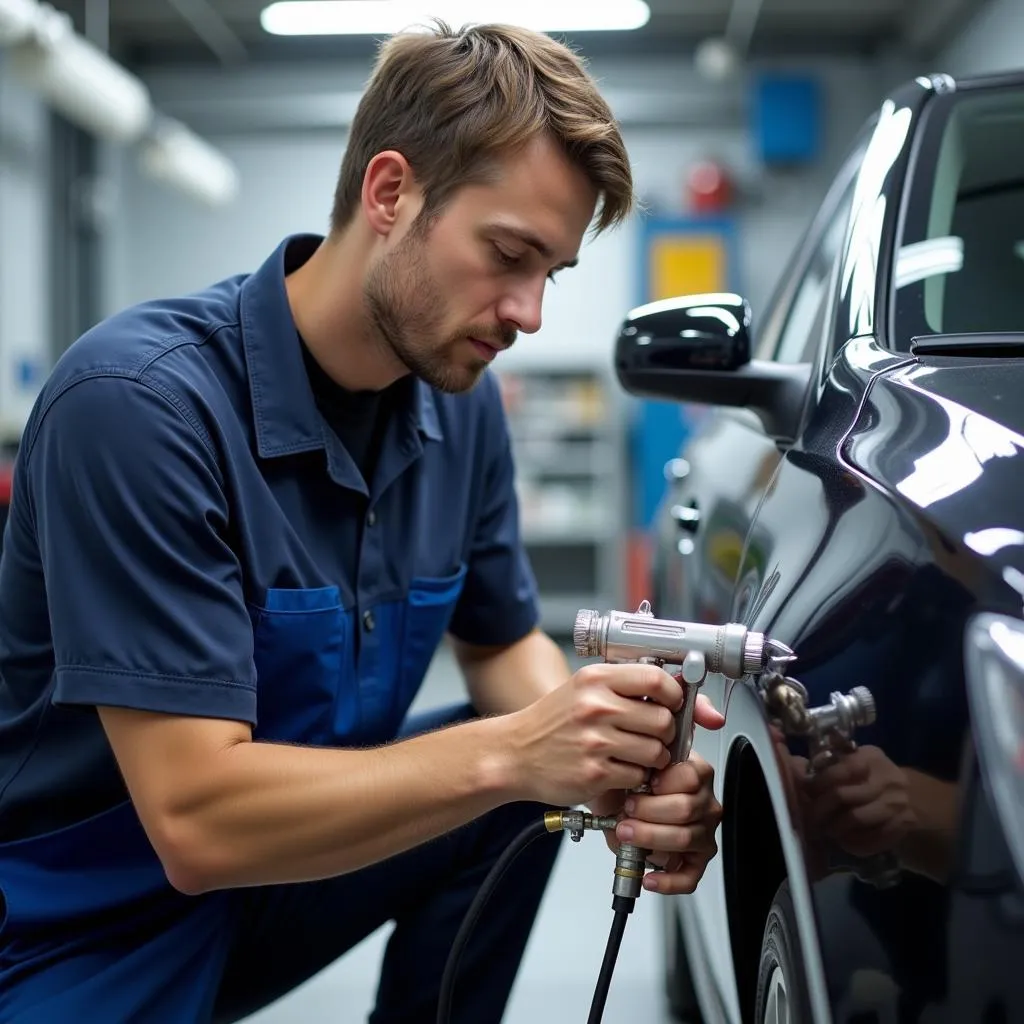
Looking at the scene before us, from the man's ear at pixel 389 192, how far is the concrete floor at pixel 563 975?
1239 mm

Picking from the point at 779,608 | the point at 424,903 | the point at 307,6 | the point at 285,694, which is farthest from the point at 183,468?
the point at 307,6

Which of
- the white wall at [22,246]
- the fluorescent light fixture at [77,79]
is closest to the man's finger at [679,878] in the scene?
the fluorescent light fixture at [77,79]

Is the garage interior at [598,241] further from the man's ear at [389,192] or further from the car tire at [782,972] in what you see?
the car tire at [782,972]

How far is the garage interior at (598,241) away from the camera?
7.00 meters

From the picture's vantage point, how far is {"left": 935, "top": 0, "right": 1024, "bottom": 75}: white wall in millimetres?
5836

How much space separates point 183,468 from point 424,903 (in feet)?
2.19

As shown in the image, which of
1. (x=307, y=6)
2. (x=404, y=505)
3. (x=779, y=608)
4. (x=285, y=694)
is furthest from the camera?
(x=307, y=6)

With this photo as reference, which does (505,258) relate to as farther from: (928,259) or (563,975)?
(563,975)

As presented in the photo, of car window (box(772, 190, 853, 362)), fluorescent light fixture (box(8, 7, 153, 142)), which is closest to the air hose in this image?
car window (box(772, 190, 853, 362))

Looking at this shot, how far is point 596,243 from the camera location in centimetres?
783

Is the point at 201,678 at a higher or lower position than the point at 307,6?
lower

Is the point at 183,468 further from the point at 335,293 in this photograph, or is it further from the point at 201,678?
the point at 335,293

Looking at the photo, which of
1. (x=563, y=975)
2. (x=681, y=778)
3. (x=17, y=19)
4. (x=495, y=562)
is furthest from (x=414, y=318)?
(x=17, y=19)

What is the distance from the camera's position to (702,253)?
725 cm
